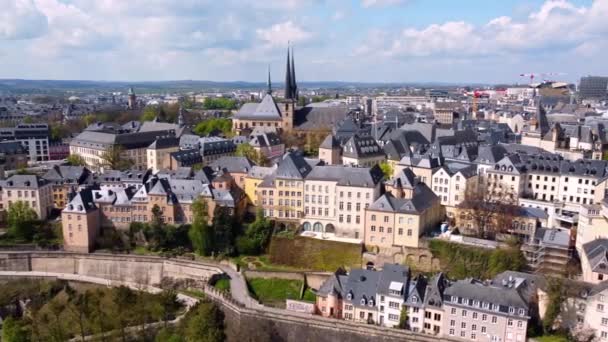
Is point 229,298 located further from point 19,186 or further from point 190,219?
point 19,186

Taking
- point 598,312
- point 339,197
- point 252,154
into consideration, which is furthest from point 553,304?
point 252,154

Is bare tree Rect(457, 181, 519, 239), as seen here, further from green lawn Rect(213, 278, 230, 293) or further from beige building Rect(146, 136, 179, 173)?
beige building Rect(146, 136, 179, 173)

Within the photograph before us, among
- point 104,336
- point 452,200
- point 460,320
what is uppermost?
point 452,200

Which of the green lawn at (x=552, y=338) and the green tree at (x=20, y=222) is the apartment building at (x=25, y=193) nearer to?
the green tree at (x=20, y=222)

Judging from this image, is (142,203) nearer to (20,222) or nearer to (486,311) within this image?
(20,222)

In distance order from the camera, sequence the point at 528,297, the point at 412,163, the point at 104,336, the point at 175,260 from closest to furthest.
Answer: the point at 528,297 → the point at 104,336 → the point at 175,260 → the point at 412,163

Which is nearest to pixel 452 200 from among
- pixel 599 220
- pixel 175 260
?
pixel 599 220
